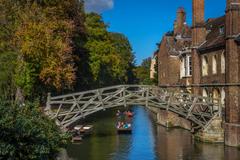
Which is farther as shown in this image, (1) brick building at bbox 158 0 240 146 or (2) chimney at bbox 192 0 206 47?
(2) chimney at bbox 192 0 206 47

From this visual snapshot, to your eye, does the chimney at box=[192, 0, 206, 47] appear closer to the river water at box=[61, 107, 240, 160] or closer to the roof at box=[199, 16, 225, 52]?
the roof at box=[199, 16, 225, 52]

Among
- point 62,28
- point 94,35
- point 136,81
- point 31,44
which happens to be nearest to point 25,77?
point 31,44

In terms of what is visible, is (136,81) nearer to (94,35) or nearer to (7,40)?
(94,35)

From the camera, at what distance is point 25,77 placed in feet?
104

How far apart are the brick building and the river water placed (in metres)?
2.14

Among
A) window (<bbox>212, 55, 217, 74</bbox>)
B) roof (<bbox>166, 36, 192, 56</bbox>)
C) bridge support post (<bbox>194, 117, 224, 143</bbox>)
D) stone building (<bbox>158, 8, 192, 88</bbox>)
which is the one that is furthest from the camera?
roof (<bbox>166, 36, 192, 56</bbox>)

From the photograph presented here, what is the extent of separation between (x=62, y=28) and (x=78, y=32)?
344 inches

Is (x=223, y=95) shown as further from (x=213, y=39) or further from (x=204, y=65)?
(x=213, y=39)

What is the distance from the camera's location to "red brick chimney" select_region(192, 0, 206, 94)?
126ft

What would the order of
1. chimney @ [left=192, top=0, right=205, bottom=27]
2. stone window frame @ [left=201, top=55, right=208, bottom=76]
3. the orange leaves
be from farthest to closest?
chimney @ [left=192, top=0, right=205, bottom=27], stone window frame @ [left=201, top=55, right=208, bottom=76], the orange leaves

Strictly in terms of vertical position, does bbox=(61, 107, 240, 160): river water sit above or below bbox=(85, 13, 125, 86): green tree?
below

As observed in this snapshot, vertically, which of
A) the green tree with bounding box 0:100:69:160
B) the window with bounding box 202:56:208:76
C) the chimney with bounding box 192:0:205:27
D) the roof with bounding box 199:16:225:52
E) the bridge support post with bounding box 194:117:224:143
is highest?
the chimney with bounding box 192:0:205:27

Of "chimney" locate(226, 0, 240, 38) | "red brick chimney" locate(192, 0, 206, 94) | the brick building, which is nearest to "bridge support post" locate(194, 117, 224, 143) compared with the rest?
the brick building

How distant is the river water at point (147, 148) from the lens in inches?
1105
